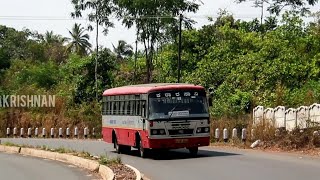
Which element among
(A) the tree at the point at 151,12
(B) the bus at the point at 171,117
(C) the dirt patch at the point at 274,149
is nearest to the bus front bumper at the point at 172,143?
(B) the bus at the point at 171,117

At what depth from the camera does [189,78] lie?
44250 millimetres

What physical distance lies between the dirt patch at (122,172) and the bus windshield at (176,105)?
143 inches

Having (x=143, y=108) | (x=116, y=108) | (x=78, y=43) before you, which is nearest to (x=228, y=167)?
(x=143, y=108)

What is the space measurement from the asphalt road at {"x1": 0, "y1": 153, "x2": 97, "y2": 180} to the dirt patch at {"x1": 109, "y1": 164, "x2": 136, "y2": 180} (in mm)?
749

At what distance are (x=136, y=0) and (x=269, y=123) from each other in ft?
58.3

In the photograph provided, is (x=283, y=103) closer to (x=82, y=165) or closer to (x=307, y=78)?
(x=307, y=78)

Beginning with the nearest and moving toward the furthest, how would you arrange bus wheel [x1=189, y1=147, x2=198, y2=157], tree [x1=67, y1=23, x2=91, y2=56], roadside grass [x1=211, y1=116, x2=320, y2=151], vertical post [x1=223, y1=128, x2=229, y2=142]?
bus wheel [x1=189, y1=147, x2=198, y2=157] < roadside grass [x1=211, y1=116, x2=320, y2=151] < vertical post [x1=223, y1=128, x2=229, y2=142] < tree [x1=67, y1=23, x2=91, y2=56]

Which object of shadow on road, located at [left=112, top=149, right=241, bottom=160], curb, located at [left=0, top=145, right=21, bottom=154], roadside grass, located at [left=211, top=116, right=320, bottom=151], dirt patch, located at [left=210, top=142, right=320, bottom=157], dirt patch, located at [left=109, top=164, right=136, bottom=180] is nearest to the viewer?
dirt patch, located at [left=109, top=164, right=136, bottom=180]

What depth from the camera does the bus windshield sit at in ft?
67.5

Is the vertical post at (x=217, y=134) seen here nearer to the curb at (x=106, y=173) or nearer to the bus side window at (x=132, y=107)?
the bus side window at (x=132, y=107)

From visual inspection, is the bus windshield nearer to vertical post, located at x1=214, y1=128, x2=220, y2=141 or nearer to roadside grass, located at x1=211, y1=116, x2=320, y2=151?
roadside grass, located at x1=211, y1=116, x2=320, y2=151

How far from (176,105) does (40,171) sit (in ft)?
17.3

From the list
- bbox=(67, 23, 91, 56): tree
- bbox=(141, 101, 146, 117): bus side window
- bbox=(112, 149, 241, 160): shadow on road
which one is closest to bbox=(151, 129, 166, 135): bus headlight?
bbox=(141, 101, 146, 117): bus side window

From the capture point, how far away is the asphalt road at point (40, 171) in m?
17.3
